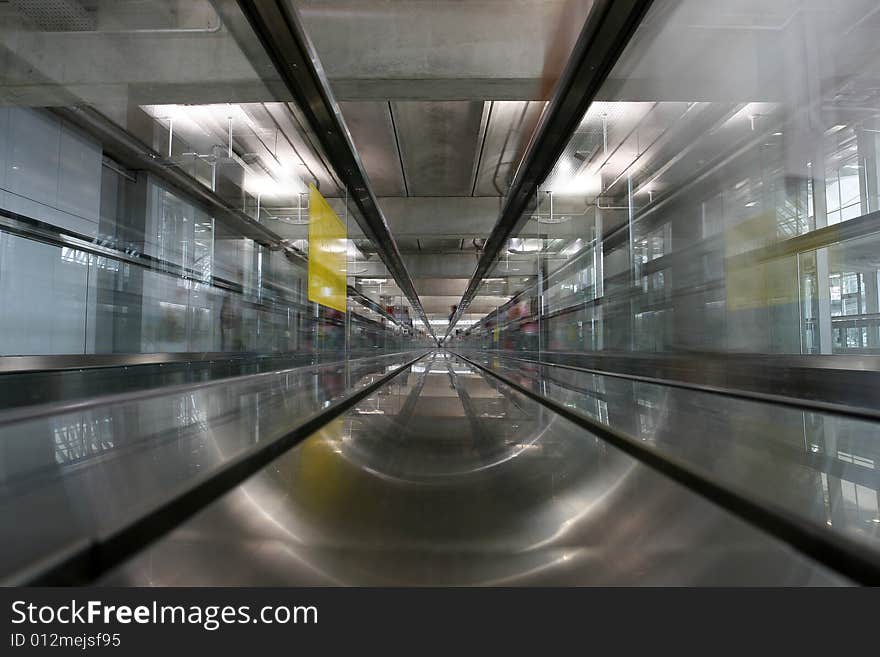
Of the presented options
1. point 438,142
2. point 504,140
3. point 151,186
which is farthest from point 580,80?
point 151,186

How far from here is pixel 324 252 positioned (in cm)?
517

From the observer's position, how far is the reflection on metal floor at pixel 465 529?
0.48 m

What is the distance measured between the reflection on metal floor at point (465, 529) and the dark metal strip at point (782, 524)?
0.07ft

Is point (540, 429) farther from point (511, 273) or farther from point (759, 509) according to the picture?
point (511, 273)

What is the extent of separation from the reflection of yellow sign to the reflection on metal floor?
421 cm

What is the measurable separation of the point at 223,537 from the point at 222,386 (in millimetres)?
2085

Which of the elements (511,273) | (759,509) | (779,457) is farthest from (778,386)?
(511,273)

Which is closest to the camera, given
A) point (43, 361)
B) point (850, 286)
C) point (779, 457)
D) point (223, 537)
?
point (223, 537)

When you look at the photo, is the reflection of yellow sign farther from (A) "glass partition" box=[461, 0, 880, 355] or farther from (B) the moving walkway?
(B) the moving walkway

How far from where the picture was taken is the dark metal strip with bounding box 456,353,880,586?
466mm

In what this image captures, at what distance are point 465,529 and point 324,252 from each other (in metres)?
5.01

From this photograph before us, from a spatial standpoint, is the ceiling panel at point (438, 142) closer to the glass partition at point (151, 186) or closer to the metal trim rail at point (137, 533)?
→ the glass partition at point (151, 186)

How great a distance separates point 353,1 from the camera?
12.1 feet

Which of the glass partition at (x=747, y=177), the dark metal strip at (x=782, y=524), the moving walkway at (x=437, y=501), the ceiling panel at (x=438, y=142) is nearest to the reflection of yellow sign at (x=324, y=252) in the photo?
the ceiling panel at (x=438, y=142)
